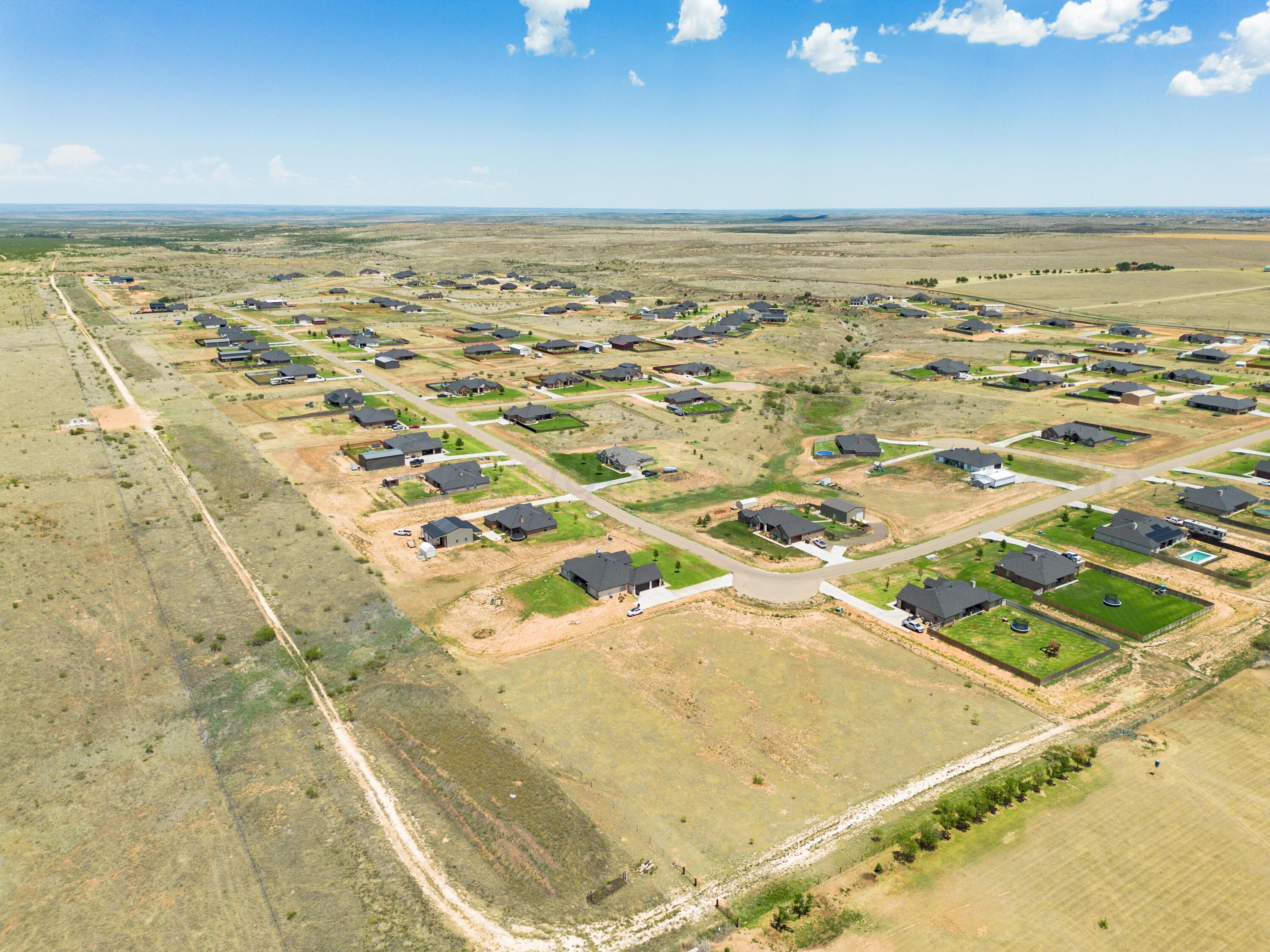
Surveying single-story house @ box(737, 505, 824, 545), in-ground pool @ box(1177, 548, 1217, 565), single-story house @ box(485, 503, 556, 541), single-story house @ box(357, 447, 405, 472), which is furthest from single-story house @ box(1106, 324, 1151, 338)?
single-story house @ box(357, 447, 405, 472)

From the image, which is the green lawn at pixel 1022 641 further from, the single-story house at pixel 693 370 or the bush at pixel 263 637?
the single-story house at pixel 693 370

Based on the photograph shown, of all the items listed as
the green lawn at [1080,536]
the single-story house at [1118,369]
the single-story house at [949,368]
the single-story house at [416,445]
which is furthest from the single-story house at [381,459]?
the single-story house at [1118,369]

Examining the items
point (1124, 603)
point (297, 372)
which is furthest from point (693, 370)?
point (1124, 603)

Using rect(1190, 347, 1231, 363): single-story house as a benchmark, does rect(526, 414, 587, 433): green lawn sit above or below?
below

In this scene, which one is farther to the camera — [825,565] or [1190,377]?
[1190,377]

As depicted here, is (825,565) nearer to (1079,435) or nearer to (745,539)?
(745,539)

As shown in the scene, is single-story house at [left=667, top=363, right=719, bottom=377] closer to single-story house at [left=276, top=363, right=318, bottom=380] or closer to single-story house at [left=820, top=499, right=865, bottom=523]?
single-story house at [left=820, top=499, right=865, bottom=523]
